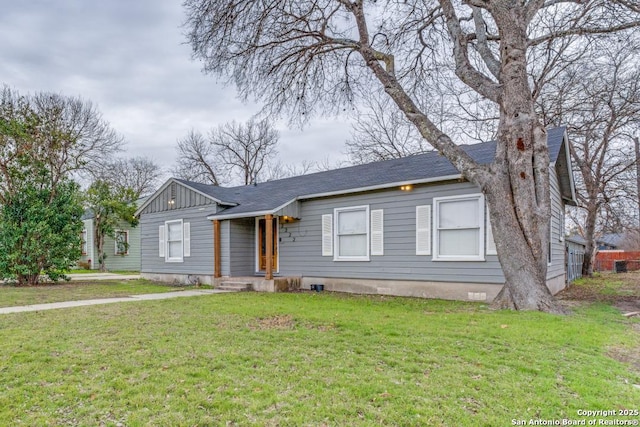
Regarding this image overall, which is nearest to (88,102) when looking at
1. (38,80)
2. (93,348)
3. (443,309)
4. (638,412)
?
(38,80)

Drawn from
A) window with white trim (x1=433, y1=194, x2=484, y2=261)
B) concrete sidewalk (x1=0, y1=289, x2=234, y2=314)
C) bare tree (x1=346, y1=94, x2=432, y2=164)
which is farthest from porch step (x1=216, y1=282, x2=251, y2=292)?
bare tree (x1=346, y1=94, x2=432, y2=164)

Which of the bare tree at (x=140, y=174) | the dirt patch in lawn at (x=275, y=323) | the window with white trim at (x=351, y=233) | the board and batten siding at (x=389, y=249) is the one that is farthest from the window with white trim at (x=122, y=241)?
the dirt patch in lawn at (x=275, y=323)

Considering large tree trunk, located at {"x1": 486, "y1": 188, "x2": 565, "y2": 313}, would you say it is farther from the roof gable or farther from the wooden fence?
the wooden fence

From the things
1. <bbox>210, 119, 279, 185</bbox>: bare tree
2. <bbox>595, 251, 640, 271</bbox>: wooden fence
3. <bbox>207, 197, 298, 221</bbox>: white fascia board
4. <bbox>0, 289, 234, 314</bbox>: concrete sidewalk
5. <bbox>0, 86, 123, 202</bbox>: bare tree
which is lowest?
<bbox>595, 251, 640, 271</bbox>: wooden fence

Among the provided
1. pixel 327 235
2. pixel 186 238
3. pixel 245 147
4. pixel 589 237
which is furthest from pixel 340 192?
pixel 245 147

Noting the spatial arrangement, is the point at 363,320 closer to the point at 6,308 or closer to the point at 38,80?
the point at 6,308

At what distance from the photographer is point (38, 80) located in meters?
17.0

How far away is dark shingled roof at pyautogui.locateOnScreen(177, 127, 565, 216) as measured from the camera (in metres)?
10.1

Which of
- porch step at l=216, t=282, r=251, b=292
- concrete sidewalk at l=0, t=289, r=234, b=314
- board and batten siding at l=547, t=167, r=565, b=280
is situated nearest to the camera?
concrete sidewalk at l=0, t=289, r=234, b=314

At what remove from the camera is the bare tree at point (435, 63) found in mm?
7672

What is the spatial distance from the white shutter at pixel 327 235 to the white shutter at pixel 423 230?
107 inches

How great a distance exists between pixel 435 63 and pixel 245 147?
22371 mm

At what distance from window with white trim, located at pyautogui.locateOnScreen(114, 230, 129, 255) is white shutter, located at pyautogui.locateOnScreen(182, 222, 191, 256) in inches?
477

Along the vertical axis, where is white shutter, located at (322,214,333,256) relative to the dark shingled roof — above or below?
below
